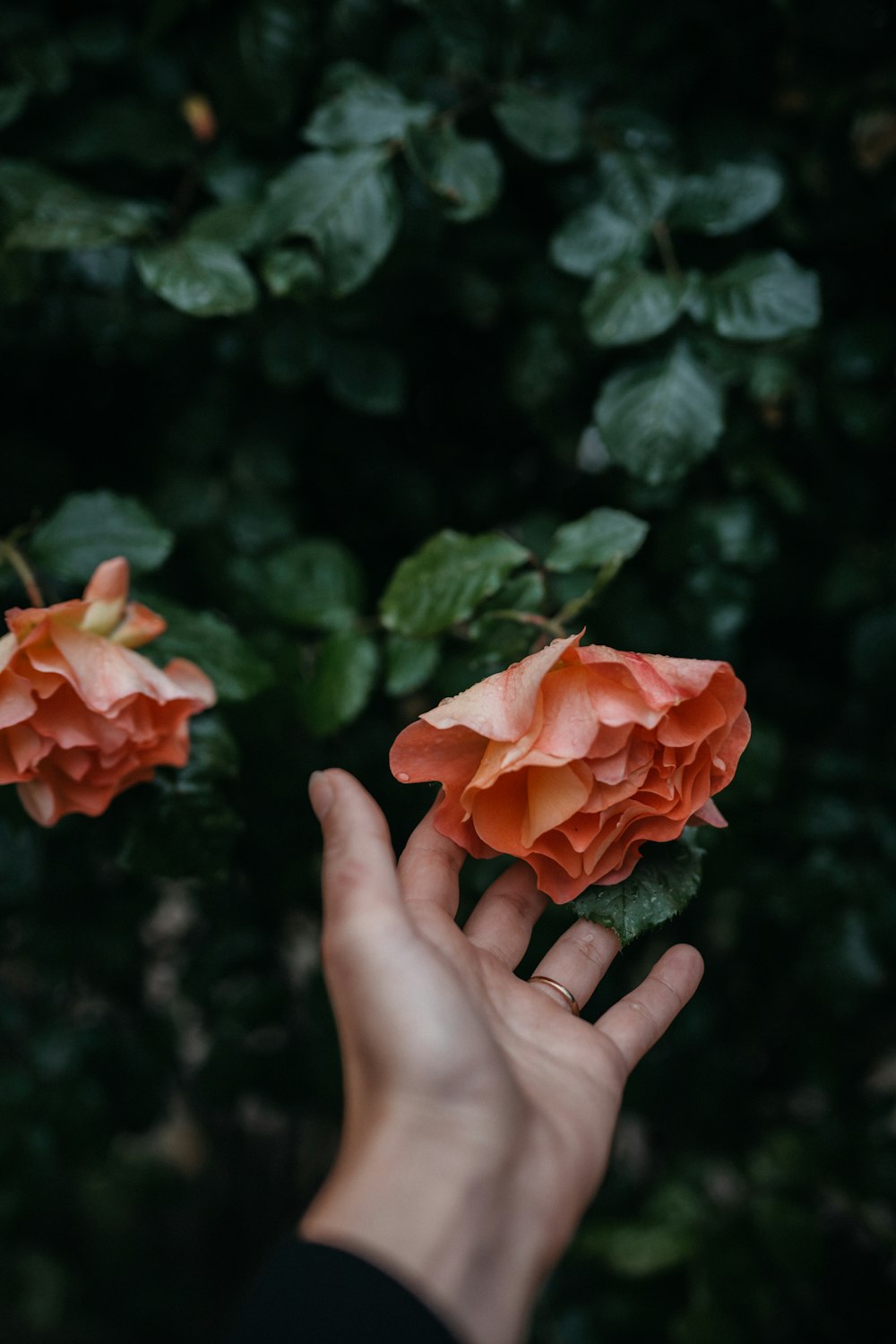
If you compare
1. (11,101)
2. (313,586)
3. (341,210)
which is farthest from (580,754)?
(11,101)

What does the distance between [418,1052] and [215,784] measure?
0.33 meters

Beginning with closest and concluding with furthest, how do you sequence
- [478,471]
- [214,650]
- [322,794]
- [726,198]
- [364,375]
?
[322,794], [214,650], [726,198], [364,375], [478,471]

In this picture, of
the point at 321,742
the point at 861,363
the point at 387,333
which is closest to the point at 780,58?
the point at 861,363

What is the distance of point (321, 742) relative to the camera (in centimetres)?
112

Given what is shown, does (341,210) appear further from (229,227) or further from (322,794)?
(322,794)

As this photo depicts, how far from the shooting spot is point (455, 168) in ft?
2.99

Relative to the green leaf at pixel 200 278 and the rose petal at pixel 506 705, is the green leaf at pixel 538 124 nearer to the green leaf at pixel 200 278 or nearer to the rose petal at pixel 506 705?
the green leaf at pixel 200 278

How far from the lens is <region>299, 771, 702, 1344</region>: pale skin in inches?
22.5

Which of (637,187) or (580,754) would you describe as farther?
(637,187)

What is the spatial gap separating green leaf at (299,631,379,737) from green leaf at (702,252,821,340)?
18.3 inches

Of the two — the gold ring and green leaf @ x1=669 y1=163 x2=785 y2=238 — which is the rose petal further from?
green leaf @ x1=669 y1=163 x2=785 y2=238

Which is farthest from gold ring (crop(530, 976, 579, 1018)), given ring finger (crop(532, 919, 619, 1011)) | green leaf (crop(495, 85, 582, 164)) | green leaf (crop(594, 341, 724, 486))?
green leaf (crop(495, 85, 582, 164))

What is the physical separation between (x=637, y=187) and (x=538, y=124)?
0.12 meters

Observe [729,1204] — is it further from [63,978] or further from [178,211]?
[178,211]
